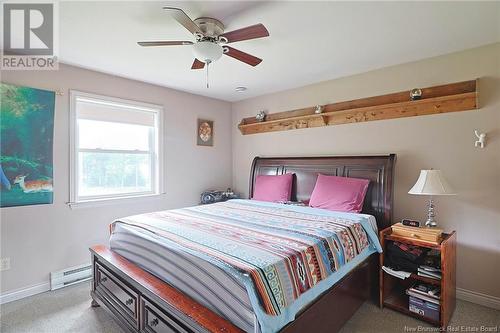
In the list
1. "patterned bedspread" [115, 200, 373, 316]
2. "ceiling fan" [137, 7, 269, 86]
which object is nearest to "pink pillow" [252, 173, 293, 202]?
"patterned bedspread" [115, 200, 373, 316]

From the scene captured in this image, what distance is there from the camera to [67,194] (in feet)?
9.51

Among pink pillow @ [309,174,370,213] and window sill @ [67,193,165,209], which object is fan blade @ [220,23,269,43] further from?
window sill @ [67,193,165,209]

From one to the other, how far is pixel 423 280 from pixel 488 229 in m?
0.84

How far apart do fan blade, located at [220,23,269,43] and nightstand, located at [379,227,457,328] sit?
Result: 6.66 feet

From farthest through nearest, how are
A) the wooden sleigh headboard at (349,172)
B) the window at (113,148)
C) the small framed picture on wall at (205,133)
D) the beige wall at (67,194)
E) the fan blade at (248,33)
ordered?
the small framed picture on wall at (205,133) < the window at (113,148) < the wooden sleigh headboard at (349,172) < the beige wall at (67,194) < the fan blade at (248,33)

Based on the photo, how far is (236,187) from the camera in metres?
4.60

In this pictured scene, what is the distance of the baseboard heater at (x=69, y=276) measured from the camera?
2766 mm

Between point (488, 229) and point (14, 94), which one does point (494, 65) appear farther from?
point (14, 94)

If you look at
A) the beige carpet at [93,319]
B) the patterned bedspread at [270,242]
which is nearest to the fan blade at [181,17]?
the patterned bedspread at [270,242]

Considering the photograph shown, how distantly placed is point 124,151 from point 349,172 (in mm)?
2861

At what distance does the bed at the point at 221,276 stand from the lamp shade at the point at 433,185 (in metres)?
0.41

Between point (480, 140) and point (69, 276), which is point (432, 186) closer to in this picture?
point (480, 140)

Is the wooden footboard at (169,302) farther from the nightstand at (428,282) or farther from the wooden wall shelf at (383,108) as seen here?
the wooden wall shelf at (383,108)

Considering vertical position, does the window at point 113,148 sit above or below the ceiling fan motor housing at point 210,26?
below
